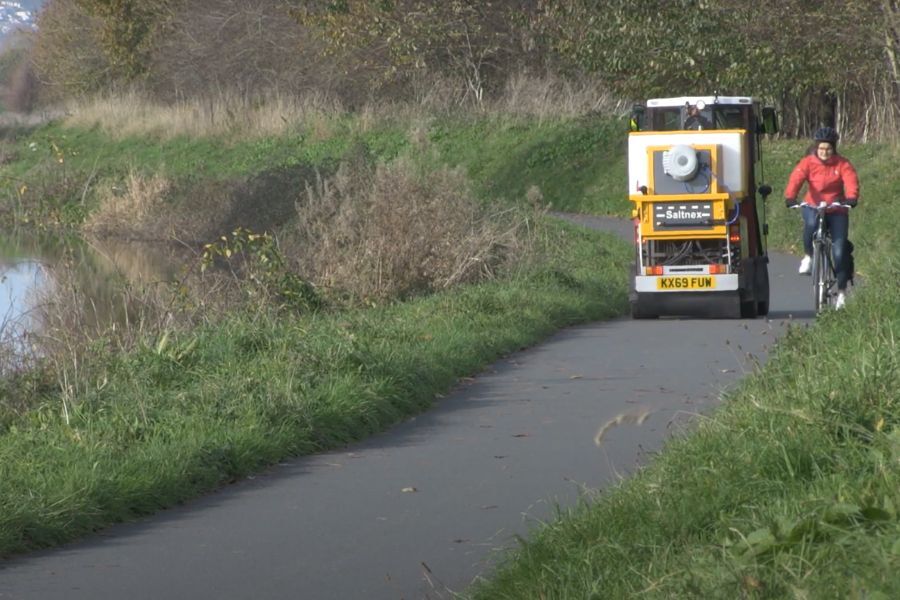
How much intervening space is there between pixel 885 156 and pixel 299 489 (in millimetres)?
26129

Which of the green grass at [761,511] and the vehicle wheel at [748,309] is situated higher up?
the green grass at [761,511]

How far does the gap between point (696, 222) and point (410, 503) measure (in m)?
9.86

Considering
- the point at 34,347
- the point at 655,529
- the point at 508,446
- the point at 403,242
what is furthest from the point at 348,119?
the point at 655,529

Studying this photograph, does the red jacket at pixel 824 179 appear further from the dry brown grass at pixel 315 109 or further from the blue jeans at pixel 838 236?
the dry brown grass at pixel 315 109

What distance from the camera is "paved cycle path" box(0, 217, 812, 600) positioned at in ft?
23.5

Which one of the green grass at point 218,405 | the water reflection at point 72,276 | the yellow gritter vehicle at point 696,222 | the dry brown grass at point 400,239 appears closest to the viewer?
the green grass at point 218,405

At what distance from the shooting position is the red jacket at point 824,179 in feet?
53.4

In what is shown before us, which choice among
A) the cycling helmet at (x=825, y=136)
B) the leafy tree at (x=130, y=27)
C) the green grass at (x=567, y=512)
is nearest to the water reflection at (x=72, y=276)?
the green grass at (x=567, y=512)

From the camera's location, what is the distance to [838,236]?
1620 centimetres

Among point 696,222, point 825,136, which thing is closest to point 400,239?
point 696,222

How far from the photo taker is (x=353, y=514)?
27.9 feet

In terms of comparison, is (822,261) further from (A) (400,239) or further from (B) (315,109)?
(B) (315,109)

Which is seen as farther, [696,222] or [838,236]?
[696,222]

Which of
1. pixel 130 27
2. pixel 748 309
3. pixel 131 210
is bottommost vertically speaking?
pixel 131 210
